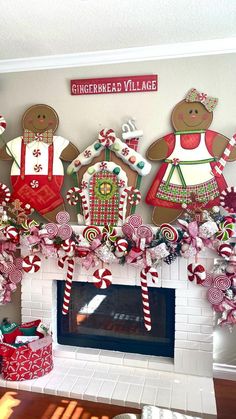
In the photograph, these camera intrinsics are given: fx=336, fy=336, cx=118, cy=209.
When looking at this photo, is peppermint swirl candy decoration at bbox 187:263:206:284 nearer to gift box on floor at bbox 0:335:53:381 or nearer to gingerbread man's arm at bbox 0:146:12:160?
gift box on floor at bbox 0:335:53:381

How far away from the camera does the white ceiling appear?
1.72 meters

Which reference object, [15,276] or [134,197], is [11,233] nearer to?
[15,276]

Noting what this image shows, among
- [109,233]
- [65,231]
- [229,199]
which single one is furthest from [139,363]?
[229,199]

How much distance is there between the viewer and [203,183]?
86.3 inches

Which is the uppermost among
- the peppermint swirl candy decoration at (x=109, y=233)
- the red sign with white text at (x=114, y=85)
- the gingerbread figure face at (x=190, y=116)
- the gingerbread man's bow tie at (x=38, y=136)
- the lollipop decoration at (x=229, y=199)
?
the red sign with white text at (x=114, y=85)

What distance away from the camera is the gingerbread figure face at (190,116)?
2.19 metres

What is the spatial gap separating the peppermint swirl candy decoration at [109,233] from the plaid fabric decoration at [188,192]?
1.27ft

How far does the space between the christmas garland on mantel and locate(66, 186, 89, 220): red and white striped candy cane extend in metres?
0.13

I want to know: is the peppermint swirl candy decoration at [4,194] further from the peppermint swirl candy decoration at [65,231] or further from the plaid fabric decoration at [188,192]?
the plaid fabric decoration at [188,192]

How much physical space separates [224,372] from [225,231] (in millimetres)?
1017

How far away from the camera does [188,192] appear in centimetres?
222

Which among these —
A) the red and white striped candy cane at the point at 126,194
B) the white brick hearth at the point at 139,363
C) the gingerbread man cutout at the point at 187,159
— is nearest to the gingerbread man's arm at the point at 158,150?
the gingerbread man cutout at the point at 187,159

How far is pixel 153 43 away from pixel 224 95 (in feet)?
1.88

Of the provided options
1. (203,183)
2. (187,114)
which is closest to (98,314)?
(203,183)
